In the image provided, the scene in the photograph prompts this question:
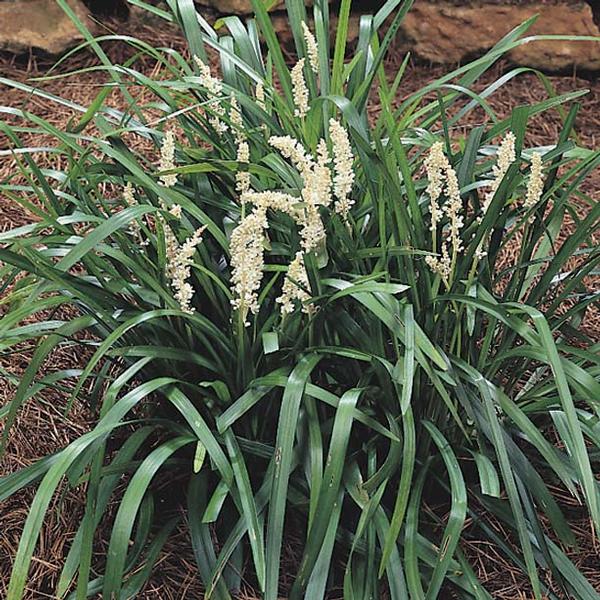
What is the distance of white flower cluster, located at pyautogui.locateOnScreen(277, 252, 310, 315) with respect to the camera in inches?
63.1

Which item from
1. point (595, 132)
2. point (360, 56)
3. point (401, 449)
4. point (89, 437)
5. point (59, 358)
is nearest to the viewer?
point (89, 437)

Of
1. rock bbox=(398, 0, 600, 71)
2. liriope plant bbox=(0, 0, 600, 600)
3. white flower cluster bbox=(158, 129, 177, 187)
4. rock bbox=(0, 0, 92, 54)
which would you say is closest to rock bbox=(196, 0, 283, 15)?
rock bbox=(0, 0, 92, 54)

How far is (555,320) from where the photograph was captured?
1.94 meters

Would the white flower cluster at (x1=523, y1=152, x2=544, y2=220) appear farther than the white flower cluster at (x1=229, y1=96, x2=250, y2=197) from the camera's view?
No

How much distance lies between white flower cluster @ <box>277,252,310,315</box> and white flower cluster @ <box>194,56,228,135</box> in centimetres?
40

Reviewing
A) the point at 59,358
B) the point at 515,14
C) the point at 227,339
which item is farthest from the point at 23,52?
the point at 227,339

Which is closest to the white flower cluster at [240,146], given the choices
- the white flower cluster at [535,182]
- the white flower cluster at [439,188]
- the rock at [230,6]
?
the white flower cluster at [439,188]

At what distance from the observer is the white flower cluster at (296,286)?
5.26 ft

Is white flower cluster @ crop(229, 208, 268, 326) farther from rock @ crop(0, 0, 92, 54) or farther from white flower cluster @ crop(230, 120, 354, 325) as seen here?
rock @ crop(0, 0, 92, 54)

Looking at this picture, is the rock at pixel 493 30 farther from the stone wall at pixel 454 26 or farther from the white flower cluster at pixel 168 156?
the white flower cluster at pixel 168 156

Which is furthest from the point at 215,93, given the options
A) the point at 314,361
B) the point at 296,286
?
the point at 314,361

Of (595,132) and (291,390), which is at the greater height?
(291,390)

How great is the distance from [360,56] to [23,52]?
5.20 feet

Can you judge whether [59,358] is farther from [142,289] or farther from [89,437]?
[89,437]
